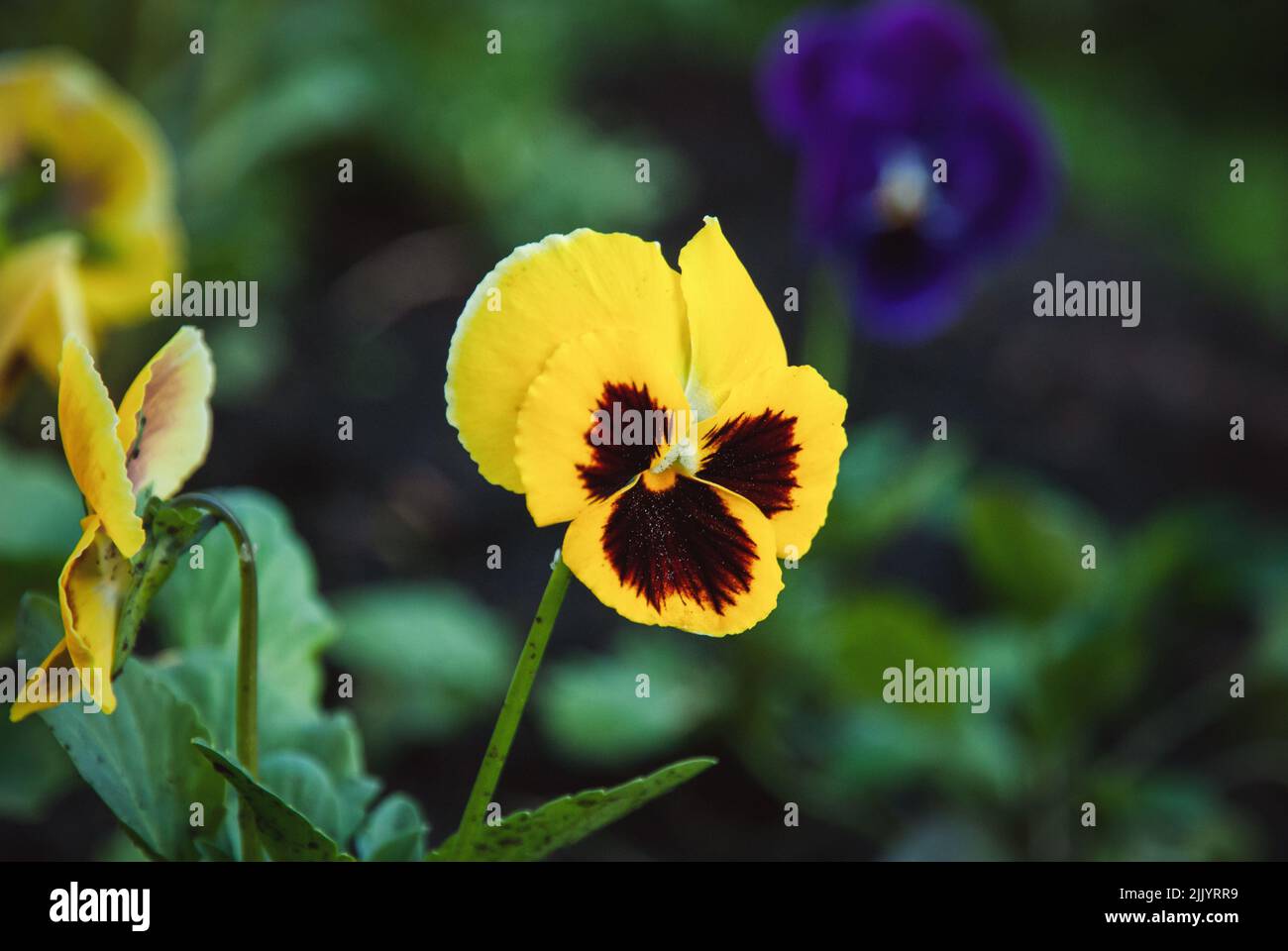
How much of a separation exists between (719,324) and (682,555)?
9 centimetres

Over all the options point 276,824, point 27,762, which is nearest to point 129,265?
point 27,762

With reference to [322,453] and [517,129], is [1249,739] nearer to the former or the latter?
[322,453]

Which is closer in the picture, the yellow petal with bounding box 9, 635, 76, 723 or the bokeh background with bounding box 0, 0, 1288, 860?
the yellow petal with bounding box 9, 635, 76, 723

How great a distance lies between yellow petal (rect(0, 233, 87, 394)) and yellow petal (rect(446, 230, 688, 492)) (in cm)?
54

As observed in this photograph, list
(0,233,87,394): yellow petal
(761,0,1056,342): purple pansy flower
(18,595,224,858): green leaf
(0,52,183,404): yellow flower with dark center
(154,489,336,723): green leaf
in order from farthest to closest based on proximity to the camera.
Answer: (761,0,1056,342): purple pansy flower → (0,52,183,404): yellow flower with dark center → (0,233,87,394): yellow petal → (154,489,336,723): green leaf → (18,595,224,858): green leaf

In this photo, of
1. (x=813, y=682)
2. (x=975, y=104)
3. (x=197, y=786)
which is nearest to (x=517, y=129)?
(x=975, y=104)

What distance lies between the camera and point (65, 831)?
1.41m

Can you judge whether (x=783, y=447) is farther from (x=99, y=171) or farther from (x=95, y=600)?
(x=99, y=171)

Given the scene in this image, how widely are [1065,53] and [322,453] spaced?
Answer: 2.25 m

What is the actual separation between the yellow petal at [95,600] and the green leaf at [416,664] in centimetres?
107

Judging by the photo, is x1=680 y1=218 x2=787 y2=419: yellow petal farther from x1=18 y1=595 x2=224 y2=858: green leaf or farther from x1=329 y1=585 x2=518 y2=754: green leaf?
x1=329 y1=585 x2=518 y2=754: green leaf

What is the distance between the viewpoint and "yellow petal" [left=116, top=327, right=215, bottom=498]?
0.55 metres

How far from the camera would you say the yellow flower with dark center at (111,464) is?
49 centimetres

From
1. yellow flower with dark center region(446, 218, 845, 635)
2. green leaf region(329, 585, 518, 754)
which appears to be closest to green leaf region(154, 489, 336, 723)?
yellow flower with dark center region(446, 218, 845, 635)
